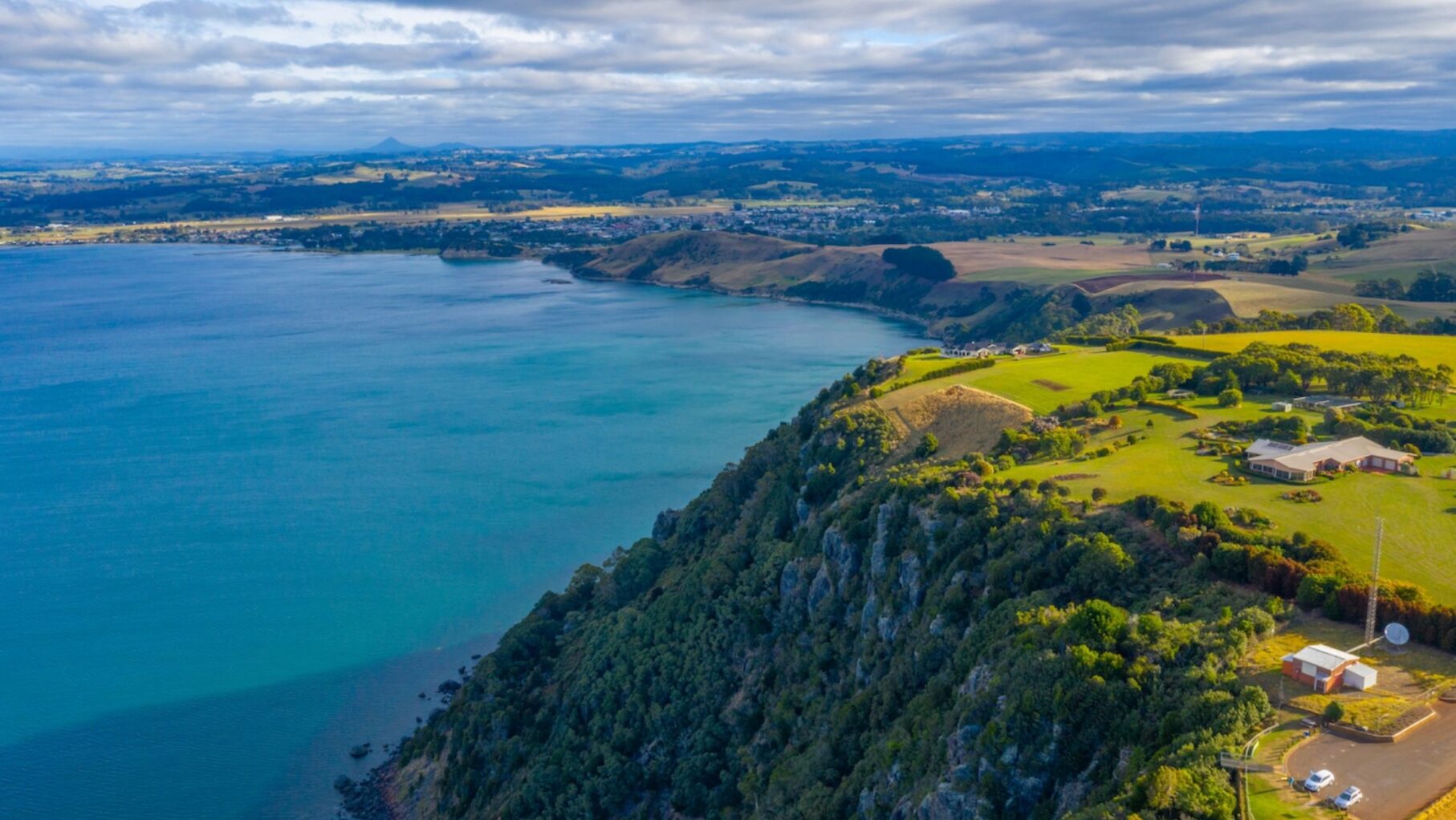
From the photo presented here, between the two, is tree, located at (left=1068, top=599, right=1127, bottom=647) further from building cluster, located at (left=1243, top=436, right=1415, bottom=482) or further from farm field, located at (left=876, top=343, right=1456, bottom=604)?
building cluster, located at (left=1243, top=436, right=1415, bottom=482)

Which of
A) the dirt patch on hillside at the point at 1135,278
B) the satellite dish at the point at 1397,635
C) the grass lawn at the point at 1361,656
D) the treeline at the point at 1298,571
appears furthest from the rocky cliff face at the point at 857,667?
the dirt patch on hillside at the point at 1135,278

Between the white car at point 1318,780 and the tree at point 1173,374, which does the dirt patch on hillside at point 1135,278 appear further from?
the white car at point 1318,780

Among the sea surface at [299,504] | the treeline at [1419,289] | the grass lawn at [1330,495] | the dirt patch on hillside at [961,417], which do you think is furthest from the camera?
the treeline at [1419,289]

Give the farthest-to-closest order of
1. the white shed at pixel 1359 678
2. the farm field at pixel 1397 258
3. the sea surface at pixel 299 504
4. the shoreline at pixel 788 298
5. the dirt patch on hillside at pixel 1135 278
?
the shoreline at pixel 788 298
the dirt patch on hillside at pixel 1135 278
the farm field at pixel 1397 258
the sea surface at pixel 299 504
the white shed at pixel 1359 678

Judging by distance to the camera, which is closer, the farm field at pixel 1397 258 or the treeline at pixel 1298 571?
the treeline at pixel 1298 571

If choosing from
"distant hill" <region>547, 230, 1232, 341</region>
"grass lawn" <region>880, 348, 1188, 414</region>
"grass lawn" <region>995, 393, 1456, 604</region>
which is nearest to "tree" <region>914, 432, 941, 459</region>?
"grass lawn" <region>995, 393, 1456, 604</region>

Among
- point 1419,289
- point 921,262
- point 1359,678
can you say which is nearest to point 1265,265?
point 1419,289

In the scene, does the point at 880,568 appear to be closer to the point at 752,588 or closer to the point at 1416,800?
the point at 752,588

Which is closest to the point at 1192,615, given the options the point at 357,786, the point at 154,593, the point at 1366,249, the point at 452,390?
the point at 357,786
